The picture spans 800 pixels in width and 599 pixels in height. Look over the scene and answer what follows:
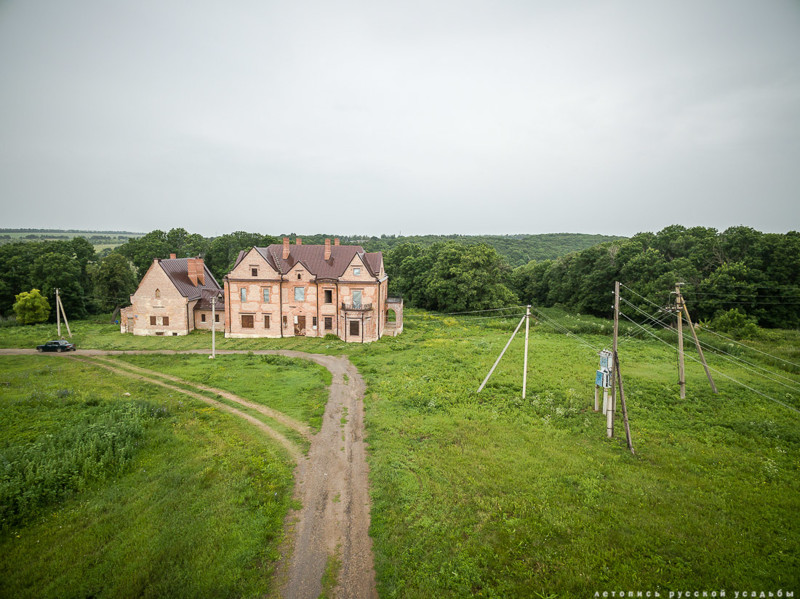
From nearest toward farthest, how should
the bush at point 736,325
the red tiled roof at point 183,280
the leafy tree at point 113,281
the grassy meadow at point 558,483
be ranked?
the grassy meadow at point 558,483
the bush at point 736,325
the red tiled roof at point 183,280
the leafy tree at point 113,281

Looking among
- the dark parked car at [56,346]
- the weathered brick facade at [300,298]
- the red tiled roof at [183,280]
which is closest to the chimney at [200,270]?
the red tiled roof at [183,280]

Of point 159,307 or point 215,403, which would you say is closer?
point 215,403

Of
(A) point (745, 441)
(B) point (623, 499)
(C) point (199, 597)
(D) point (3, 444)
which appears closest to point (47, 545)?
(C) point (199, 597)

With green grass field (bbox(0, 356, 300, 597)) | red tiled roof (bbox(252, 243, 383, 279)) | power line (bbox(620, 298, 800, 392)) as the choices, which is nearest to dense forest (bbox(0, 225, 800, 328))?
power line (bbox(620, 298, 800, 392))

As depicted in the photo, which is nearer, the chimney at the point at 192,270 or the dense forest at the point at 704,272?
the dense forest at the point at 704,272

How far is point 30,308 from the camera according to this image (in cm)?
4622

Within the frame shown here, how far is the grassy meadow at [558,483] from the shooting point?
9.27 metres

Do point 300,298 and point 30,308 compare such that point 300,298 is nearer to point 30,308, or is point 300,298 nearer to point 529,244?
point 30,308

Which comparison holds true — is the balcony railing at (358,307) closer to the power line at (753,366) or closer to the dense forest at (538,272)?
the power line at (753,366)

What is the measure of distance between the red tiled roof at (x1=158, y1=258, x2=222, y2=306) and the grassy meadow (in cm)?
1532

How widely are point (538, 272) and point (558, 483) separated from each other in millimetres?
72289

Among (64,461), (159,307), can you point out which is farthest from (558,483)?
(159,307)

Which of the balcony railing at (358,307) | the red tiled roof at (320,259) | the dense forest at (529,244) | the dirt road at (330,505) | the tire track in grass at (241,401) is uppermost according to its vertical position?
the dense forest at (529,244)

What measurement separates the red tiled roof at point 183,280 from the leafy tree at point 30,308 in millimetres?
19786
